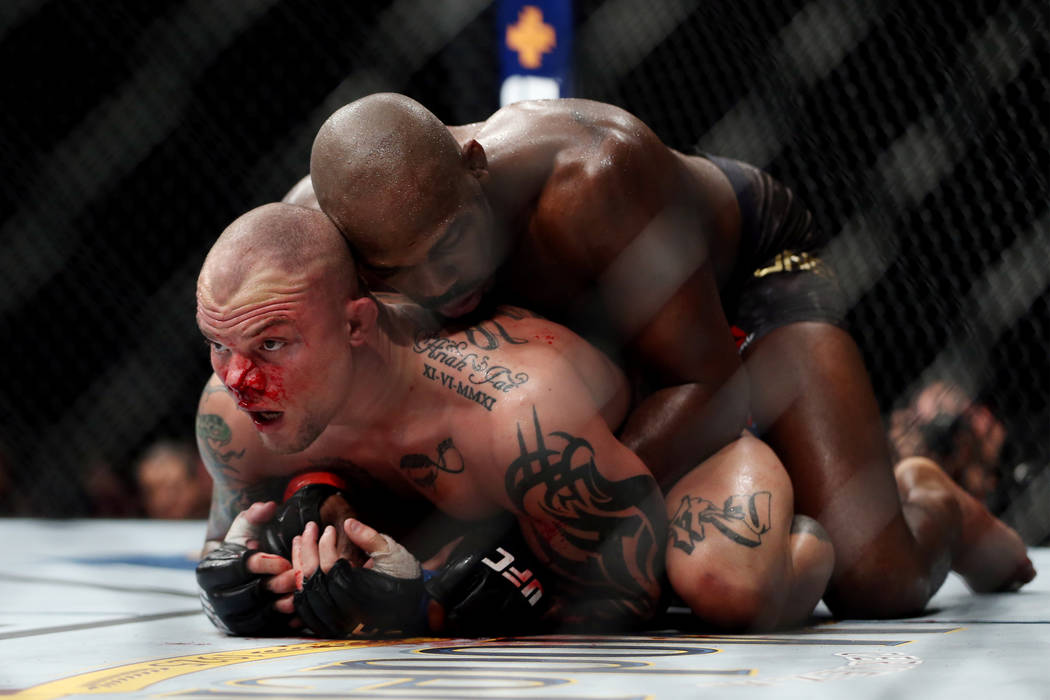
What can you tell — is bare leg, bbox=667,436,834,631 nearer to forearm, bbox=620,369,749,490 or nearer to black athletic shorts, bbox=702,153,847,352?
forearm, bbox=620,369,749,490

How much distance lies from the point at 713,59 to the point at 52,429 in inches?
108

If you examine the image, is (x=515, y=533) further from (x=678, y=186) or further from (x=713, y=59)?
(x=713, y=59)

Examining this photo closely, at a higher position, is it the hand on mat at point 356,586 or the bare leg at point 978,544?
the hand on mat at point 356,586

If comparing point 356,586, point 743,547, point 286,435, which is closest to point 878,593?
point 743,547

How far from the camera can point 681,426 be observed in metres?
1.50

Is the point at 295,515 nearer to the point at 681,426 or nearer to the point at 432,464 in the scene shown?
the point at 432,464

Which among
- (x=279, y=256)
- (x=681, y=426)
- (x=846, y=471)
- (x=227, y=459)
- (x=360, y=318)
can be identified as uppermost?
(x=279, y=256)

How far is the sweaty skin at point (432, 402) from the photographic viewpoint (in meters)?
1.28

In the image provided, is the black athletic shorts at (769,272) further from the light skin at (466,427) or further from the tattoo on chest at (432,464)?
the tattoo on chest at (432,464)

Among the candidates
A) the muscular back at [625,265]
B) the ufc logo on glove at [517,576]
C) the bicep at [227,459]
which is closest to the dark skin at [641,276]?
the muscular back at [625,265]

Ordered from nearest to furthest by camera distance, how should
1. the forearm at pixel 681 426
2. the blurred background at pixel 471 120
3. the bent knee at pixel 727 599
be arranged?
the bent knee at pixel 727 599 < the forearm at pixel 681 426 < the blurred background at pixel 471 120

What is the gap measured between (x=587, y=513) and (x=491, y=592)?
0.48 ft

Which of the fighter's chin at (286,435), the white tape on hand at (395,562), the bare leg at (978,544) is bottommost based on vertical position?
the bare leg at (978,544)

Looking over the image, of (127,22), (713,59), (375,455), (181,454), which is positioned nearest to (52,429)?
(181,454)
